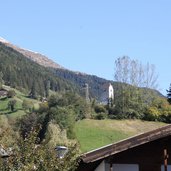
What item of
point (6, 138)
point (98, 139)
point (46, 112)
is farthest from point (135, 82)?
point (6, 138)

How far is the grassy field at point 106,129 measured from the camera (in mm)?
96838

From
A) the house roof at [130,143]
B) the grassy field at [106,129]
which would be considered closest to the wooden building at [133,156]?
the house roof at [130,143]

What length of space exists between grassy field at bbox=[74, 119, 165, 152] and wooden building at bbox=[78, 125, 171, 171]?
78.1 metres

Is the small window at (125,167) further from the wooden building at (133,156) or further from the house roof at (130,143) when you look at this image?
the house roof at (130,143)

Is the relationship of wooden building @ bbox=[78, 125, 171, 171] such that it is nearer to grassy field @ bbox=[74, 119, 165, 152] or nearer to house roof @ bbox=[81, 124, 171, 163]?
A: house roof @ bbox=[81, 124, 171, 163]

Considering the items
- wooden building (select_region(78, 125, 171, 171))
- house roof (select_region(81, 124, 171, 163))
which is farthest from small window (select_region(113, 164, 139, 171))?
house roof (select_region(81, 124, 171, 163))

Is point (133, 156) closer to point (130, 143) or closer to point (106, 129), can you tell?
point (130, 143)

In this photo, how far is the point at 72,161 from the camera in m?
14.5

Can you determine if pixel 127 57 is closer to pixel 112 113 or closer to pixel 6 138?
pixel 112 113

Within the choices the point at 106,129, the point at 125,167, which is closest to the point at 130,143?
the point at 125,167

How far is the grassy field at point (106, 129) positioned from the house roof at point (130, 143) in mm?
78506

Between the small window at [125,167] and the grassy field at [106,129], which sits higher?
the grassy field at [106,129]

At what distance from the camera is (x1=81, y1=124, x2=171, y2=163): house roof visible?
13.4 meters

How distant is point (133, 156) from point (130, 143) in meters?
0.58
